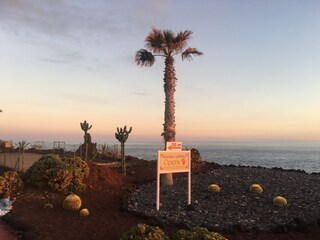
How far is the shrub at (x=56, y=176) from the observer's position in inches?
610

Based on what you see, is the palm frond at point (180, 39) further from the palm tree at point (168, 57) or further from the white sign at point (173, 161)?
the white sign at point (173, 161)

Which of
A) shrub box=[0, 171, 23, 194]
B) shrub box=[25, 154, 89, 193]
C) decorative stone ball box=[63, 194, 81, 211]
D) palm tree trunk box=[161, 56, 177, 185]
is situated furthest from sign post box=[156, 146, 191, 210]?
shrub box=[0, 171, 23, 194]

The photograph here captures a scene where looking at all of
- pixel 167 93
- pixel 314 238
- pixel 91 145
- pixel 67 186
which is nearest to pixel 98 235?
pixel 67 186

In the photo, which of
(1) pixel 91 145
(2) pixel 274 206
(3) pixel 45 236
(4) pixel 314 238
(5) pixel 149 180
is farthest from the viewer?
(1) pixel 91 145

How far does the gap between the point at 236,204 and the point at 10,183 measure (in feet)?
31.0

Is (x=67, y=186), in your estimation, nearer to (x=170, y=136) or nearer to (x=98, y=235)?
(x=98, y=235)

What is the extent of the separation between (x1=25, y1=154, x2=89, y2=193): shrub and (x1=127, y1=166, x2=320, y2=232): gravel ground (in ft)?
8.40

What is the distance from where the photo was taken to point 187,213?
13.6m

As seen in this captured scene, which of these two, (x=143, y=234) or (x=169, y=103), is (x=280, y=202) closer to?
(x=143, y=234)

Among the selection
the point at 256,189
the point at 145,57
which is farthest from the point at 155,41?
the point at 256,189

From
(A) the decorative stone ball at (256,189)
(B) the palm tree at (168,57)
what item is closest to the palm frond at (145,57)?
(B) the palm tree at (168,57)

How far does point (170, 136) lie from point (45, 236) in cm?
1120

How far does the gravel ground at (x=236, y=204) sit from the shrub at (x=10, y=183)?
4.81 metres

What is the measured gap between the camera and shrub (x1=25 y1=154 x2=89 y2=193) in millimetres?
15484
